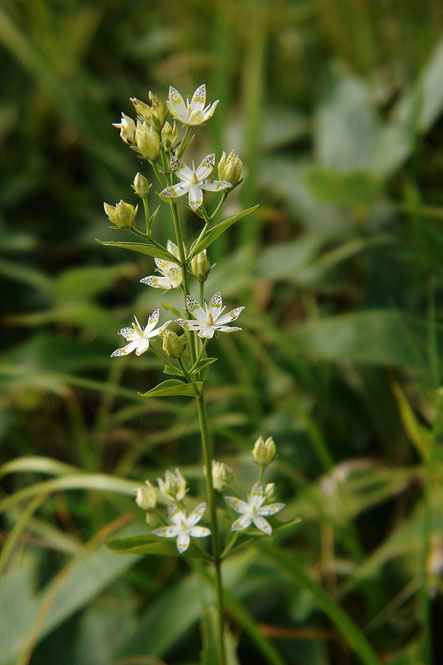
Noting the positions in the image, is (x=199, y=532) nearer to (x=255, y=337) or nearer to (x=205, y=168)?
(x=205, y=168)

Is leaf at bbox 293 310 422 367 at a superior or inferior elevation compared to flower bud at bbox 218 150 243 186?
superior

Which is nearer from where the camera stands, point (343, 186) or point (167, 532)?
point (167, 532)

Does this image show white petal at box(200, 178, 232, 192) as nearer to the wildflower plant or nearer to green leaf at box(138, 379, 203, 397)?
the wildflower plant

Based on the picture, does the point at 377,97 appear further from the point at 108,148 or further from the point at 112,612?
the point at 112,612

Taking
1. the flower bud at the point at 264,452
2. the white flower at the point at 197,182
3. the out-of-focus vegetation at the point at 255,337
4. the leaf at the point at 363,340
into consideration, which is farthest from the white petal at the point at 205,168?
the leaf at the point at 363,340

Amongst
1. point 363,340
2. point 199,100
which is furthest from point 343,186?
point 199,100

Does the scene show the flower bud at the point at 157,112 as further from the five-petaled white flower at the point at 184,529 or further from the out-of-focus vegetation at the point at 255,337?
the out-of-focus vegetation at the point at 255,337

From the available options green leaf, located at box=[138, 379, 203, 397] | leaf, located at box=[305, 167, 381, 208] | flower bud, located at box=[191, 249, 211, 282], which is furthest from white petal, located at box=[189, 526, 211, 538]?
leaf, located at box=[305, 167, 381, 208]
